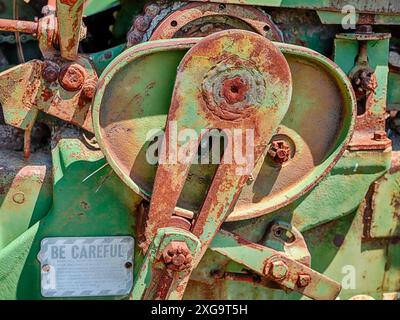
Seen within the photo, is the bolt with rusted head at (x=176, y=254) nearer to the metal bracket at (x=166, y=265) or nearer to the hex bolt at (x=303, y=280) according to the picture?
the metal bracket at (x=166, y=265)

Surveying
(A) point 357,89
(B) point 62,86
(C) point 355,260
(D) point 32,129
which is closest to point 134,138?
(B) point 62,86

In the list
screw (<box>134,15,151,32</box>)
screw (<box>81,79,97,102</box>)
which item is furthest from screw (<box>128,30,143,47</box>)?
screw (<box>81,79,97,102</box>)

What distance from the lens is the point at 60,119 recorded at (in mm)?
2723

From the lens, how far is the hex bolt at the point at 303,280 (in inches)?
105

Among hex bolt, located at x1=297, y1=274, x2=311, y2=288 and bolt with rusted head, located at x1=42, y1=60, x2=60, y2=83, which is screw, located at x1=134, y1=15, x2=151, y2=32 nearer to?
bolt with rusted head, located at x1=42, y1=60, x2=60, y2=83

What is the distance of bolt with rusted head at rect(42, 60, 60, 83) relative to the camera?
2547mm

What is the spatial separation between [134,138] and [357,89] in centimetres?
76

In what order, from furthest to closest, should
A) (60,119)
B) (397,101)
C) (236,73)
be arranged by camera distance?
(397,101)
(60,119)
(236,73)

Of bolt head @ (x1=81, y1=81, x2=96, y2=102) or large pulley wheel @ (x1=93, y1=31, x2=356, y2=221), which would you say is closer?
large pulley wheel @ (x1=93, y1=31, x2=356, y2=221)

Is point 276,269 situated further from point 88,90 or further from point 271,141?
point 88,90

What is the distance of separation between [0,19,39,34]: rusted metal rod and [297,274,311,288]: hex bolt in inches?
42.3

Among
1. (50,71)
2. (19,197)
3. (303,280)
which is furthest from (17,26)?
(303,280)

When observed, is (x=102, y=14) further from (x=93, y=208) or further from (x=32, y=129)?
(x=93, y=208)

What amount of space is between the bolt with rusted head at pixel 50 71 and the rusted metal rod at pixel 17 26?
0.10 metres
